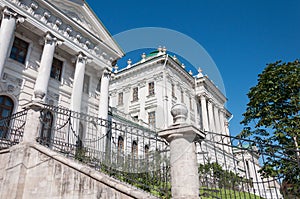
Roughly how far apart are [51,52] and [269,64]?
12.9 m

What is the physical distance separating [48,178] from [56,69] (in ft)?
41.1

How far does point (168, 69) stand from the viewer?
30.8 meters

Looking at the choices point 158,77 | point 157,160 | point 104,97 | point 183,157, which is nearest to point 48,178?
point 157,160

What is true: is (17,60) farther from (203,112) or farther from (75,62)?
(203,112)

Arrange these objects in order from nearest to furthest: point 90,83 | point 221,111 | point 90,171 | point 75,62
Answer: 1. point 90,171
2. point 75,62
3. point 90,83
4. point 221,111

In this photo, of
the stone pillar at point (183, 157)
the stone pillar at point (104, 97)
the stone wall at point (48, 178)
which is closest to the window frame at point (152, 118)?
the stone pillar at point (104, 97)

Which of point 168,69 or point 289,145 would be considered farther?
point 168,69

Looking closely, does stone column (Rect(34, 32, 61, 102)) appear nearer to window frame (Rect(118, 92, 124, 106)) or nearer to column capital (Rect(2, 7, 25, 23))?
column capital (Rect(2, 7, 25, 23))

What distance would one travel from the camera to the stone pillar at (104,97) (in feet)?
60.6

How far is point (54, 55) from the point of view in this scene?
17.3 metres

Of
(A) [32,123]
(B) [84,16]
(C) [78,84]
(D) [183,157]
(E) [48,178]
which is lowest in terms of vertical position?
(E) [48,178]

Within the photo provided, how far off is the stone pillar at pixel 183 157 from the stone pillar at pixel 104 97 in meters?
14.1

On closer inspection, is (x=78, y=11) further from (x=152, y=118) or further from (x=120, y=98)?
(x=120, y=98)

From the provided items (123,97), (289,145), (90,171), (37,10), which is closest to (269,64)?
(289,145)
